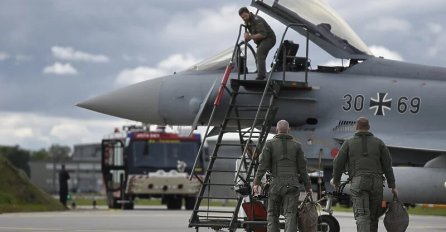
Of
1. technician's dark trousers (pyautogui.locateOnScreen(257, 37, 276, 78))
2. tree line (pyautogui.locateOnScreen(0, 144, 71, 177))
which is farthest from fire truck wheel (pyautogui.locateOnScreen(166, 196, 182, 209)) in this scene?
tree line (pyautogui.locateOnScreen(0, 144, 71, 177))

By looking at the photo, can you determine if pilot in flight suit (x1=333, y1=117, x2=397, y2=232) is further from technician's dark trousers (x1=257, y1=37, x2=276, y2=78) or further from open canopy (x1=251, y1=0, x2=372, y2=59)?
open canopy (x1=251, y1=0, x2=372, y2=59)

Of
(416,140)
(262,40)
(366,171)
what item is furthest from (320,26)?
(366,171)

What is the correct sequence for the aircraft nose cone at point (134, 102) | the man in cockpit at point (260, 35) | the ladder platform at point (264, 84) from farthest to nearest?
the aircraft nose cone at point (134, 102)
the man in cockpit at point (260, 35)
the ladder platform at point (264, 84)

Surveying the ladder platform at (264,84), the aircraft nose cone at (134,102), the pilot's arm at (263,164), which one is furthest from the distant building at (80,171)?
the pilot's arm at (263,164)

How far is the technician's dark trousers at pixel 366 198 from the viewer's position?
11.7 meters

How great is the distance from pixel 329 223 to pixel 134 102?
13.3ft

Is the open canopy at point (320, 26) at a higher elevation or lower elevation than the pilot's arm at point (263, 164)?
higher

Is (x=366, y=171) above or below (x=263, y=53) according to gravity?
below

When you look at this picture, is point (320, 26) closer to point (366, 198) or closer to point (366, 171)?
point (366, 171)

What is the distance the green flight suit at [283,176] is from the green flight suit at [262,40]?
330 centimetres

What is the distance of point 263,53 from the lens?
15547 millimetres

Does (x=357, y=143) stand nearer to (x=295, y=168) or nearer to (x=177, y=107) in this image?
(x=295, y=168)

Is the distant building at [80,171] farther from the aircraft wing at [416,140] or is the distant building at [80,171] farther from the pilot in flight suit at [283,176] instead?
the pilot in flight suit at [283,176]

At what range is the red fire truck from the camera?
31.8m
